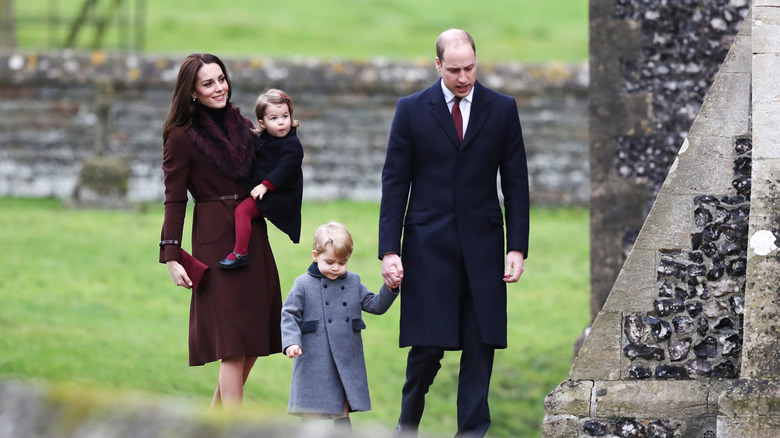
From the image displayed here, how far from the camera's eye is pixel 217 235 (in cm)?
598

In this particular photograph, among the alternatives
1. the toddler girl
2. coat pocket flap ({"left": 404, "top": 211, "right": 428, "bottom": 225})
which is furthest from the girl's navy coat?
coat pocket flap ({"left": 404, "top": 211, "right": 428, "bottom": 225})

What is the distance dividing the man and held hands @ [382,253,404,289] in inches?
1.5

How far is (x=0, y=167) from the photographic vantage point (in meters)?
15.3

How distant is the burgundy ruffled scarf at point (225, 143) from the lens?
5934 mm

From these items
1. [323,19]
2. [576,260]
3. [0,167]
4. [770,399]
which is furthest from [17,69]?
[323,19]

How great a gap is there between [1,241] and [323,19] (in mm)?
18454

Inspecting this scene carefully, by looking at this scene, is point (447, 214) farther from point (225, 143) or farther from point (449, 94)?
point (225, 143)

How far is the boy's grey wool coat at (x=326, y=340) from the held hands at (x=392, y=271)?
0.15ft

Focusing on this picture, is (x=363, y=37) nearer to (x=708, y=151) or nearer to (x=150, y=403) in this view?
(x=708, y=151)

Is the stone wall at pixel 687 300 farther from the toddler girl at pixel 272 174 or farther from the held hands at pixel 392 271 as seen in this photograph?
the toddler girl at pixel 272 174

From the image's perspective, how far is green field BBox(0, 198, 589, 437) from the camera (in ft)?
29.0

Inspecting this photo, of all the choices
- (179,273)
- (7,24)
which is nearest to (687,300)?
(179,273)

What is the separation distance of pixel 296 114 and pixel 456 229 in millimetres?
9393

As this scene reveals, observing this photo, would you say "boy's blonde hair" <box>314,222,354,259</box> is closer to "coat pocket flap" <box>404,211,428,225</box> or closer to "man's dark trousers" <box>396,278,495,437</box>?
"coat pocket flap" <box>404,211,428,225</box>
